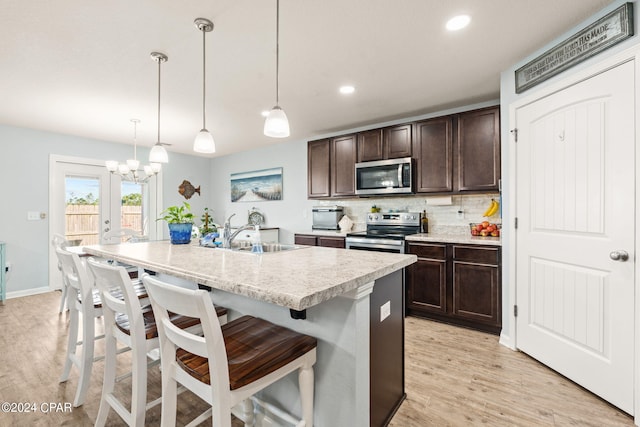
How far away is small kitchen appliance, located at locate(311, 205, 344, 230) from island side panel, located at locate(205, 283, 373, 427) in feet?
10.1

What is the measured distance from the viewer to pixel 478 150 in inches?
124

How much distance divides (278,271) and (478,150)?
2759mm

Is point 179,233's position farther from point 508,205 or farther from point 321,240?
point 508,205

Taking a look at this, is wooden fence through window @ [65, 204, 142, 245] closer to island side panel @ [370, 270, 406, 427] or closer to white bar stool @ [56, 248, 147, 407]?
white bar stool @ [56, 248, 147, 407]

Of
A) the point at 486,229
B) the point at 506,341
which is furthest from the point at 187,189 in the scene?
the point at 506,341

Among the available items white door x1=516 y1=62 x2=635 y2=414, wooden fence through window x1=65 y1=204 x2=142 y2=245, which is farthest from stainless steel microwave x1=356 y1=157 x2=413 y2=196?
wooden fence through window x1=65 y1=204 x2=142 y2=245

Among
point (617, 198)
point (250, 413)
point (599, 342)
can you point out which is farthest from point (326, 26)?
point (599, 342)

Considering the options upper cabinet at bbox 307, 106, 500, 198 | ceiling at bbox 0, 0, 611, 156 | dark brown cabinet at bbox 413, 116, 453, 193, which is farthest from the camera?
dark brown cabinet at bbox 413, 116, 453, 193

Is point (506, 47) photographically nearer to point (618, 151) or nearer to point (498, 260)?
point (618, 151)

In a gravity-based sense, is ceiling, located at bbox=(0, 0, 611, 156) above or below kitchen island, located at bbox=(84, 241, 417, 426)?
above

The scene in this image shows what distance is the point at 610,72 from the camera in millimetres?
1818

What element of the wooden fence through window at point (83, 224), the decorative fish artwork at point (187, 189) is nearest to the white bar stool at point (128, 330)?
the wooden fence through window at point (83, 224)

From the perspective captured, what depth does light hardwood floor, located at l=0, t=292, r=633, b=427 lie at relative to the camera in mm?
1725

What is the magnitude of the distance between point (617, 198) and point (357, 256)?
162cm
